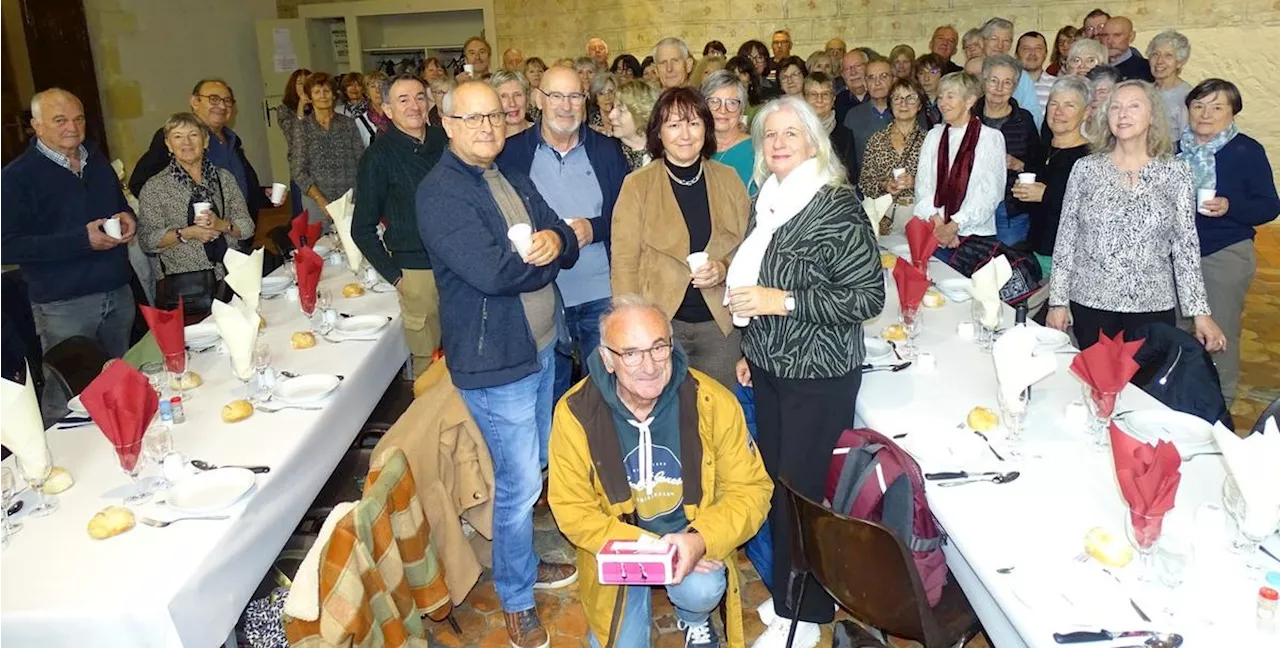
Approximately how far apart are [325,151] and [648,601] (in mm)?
4782

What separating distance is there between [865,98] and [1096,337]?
3.58 m

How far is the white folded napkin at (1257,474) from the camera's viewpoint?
196cm

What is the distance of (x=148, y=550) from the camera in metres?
2.30

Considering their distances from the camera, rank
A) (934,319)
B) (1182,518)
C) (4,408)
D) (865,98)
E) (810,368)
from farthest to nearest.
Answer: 1. (865,98)
2. (934,319)
3. (810,368)
4. (4,408)
5. (1182,518)

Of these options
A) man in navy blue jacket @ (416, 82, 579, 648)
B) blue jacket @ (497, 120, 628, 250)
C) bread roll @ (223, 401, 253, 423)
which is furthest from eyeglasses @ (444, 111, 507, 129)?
bread roll @ (223, 401, 253, 423)

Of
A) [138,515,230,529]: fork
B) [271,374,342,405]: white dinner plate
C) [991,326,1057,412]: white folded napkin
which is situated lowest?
[138,515,230,529]: fork

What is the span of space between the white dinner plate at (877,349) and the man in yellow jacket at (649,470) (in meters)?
0.91

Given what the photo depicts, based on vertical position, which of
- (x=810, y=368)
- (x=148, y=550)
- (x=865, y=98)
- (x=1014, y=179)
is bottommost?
(x=148, y=550)

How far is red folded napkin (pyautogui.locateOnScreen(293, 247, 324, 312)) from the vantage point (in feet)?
13.0

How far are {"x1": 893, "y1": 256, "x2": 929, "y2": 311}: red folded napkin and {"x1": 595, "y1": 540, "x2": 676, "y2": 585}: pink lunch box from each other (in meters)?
1.56

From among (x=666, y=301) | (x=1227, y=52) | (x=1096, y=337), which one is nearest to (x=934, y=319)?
(x=1096, y=337)

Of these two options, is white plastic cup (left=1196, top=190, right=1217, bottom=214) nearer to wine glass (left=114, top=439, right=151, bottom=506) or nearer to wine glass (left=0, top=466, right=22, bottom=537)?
wine glass (left=114, top=439, right=151, bottom=506)

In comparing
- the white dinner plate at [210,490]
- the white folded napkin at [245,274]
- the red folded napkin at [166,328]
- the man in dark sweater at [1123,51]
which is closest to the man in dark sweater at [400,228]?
the white folded napkin at [245,274]

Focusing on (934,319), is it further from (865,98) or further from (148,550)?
(865,98)
